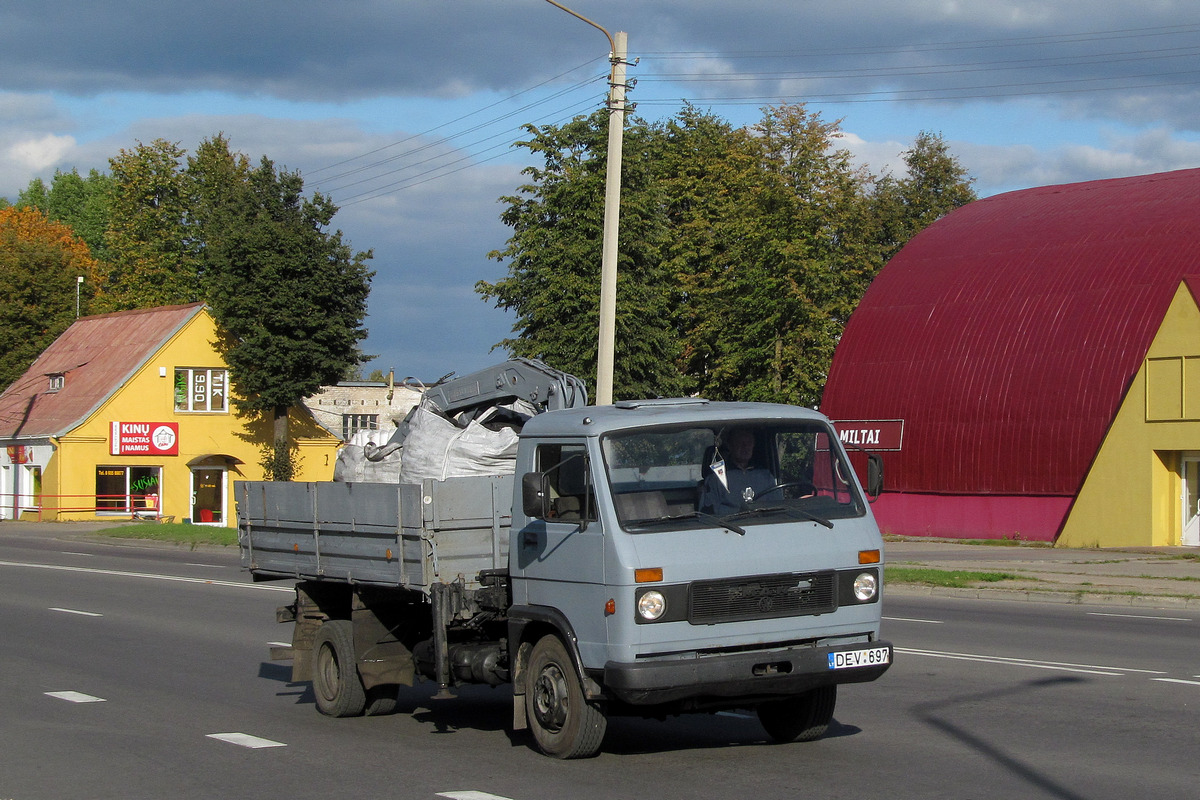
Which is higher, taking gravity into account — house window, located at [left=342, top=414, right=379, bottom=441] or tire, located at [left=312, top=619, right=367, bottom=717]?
house window, located at [left=342, top=414, right=379, bottom=441]

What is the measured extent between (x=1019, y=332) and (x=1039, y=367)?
1.50 metres

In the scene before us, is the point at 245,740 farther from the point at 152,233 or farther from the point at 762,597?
the point at 152,233

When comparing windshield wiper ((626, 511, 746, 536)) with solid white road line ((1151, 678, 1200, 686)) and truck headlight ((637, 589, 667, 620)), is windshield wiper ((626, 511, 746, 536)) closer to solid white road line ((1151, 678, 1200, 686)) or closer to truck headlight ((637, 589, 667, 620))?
truck headlight ((637, 589, 667, 620))

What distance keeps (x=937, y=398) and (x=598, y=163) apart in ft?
49.9

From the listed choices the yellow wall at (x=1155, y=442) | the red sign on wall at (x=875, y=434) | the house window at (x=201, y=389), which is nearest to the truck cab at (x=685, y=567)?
the yellow wall at (x=1155, y=442)

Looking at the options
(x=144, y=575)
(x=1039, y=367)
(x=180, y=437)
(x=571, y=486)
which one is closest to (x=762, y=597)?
(x=571, y=486)

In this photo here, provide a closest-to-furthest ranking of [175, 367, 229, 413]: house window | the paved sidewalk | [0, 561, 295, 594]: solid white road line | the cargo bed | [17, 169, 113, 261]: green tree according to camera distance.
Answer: the cargo bed → the paved sidewalk → [0, 561, 295, 594]: solid white road line → [175, 367, 229, 413]: house window → [17, 169, 113, 261]: green tree

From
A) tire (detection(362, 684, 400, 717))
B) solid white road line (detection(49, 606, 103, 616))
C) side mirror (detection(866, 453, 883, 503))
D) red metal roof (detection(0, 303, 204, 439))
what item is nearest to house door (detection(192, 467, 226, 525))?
red metal roof (detection(0, 303, 204, 439))

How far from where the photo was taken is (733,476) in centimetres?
825

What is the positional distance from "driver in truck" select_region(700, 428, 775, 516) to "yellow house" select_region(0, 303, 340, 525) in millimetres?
48303

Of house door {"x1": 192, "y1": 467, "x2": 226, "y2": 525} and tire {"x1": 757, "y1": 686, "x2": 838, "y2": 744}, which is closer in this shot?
tire {"x1": 757, "y1": 686, "x2": 838, "y2": 744}

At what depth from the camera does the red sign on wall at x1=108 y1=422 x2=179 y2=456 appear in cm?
5428

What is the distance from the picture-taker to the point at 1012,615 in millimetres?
18094

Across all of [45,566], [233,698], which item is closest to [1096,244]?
[45,566]
